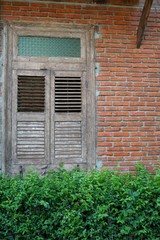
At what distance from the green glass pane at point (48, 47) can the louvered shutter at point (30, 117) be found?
347mm

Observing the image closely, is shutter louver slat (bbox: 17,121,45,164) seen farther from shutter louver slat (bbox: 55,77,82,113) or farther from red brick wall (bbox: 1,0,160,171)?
red brick wall (bbox: 1,0,160,171)

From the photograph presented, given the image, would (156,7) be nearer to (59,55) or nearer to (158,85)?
(158,85)

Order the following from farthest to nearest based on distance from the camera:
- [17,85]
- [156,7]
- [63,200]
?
[156,7]
[17,85]
[63,200]

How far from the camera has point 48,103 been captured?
5.35 meters

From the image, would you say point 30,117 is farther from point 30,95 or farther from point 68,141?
point 68,141

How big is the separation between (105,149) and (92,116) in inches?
23.4

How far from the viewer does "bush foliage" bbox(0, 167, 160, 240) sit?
3.82 meters

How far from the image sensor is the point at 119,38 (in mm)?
5527

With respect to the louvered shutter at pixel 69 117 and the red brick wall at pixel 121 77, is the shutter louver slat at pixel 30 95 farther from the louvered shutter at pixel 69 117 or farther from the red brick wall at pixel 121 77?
the red brick wall at pixel 121 77

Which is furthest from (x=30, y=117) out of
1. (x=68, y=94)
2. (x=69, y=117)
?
(x=68, y=94)

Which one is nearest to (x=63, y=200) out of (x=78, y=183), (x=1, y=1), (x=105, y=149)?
(x=78, y=183)

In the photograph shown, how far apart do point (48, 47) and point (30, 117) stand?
1240mm

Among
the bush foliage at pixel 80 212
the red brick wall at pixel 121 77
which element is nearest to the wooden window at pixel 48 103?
the red brick wall at pixel 121 77

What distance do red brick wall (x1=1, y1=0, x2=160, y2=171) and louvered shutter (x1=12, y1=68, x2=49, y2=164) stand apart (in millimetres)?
893
